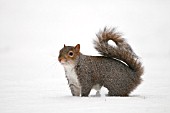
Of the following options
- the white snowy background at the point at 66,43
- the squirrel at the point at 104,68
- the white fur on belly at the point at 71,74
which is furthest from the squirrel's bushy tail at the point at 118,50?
the white fur on belly at the point at 71,74

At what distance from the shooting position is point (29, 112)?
5375 mm

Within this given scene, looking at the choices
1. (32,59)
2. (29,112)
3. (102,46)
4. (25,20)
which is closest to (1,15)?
(25,20)

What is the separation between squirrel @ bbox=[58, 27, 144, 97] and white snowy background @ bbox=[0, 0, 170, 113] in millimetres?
230

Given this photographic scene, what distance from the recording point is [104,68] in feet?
23.3

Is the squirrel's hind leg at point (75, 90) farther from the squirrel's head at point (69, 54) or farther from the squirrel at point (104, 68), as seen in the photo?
the squirrel's head at point (69, 54)

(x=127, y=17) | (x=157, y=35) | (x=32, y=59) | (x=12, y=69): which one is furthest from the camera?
(x=127, y=17)

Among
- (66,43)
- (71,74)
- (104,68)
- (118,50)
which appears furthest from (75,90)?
(66,43)

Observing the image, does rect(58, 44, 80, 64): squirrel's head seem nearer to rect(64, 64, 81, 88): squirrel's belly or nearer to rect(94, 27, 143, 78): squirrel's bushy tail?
rect(64, 64, 81, 88): squirrel's belly

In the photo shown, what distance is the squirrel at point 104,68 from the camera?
22.9ft

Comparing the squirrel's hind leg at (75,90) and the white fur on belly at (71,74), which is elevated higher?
the white fur on belly at (71,74)

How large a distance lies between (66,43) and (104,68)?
12.6 m

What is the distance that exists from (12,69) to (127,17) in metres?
16.2

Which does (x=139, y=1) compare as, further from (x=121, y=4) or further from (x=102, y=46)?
(x=102, y=46)

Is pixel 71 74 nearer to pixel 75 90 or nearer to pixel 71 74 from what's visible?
pixel 71 74
